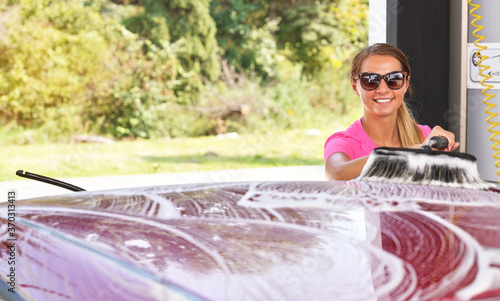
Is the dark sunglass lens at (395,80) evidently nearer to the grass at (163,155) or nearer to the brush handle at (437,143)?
the brush handle at (437,143)

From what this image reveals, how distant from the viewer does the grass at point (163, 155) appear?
28.1 feet

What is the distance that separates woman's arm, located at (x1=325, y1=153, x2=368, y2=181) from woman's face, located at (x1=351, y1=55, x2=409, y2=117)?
17cm

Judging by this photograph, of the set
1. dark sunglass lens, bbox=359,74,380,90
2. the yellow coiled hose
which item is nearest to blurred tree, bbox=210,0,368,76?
the yellow coiled hose

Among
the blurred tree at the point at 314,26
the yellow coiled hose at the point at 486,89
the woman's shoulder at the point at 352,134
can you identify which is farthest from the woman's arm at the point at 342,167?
the blurred tree at the point at 314,26

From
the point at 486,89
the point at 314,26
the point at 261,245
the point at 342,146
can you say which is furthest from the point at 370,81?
the point at 314,26

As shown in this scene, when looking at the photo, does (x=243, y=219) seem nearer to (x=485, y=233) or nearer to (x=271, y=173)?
(x=485, y=233)

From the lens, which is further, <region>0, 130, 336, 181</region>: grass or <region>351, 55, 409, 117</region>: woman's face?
<region>0, 130, 336, 181</region>: grass

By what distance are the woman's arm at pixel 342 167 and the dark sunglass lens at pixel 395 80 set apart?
0.21 meters

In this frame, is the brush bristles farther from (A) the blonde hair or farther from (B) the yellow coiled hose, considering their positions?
(B) the yellow coiled hose

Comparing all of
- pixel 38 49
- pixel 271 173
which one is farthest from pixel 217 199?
pixel 38 49

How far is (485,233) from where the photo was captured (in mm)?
569

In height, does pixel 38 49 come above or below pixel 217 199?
above

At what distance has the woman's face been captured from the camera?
1688mm

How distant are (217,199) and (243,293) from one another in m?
0.30
